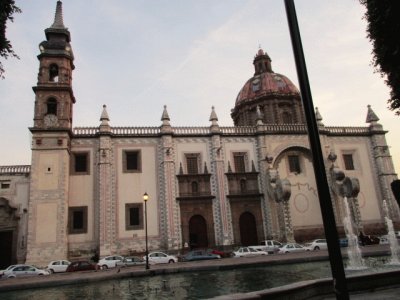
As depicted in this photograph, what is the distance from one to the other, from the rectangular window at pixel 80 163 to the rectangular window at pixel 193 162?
8979 millimetres

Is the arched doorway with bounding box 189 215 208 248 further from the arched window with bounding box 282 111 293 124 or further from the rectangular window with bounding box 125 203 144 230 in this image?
the arched window with bounding box 282 111 293 124

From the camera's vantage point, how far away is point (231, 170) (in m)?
33.0

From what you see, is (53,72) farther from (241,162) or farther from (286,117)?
Answer: (286,117)

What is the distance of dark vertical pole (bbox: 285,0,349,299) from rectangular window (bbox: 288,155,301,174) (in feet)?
105

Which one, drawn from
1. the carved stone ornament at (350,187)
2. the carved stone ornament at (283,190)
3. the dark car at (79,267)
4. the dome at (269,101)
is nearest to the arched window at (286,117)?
the dome at (269,101)

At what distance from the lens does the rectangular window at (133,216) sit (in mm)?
29625

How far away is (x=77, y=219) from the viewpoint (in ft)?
94.4

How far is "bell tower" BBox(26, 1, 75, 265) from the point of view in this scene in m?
26.2

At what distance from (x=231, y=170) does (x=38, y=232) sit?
17.2 metres

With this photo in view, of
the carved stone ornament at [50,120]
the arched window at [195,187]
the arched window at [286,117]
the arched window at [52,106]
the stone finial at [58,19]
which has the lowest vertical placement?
the arched window at [195,187]

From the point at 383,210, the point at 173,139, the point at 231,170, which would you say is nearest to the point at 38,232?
the point at 173,139

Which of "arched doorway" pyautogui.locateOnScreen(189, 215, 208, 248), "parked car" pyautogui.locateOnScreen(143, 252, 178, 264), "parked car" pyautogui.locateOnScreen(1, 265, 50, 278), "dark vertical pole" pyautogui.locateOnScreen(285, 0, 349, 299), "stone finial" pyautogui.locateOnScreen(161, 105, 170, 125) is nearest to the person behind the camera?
"dark vertical pole" pyautogui.locateOnScreen(285, 0, 349, 299)

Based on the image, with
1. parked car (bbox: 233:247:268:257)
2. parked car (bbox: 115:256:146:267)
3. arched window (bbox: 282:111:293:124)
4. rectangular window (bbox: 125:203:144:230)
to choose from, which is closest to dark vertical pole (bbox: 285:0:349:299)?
parked car (bbox: 115:256:146:267)

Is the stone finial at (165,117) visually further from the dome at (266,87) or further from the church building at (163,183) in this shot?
the dome at (266,87)
